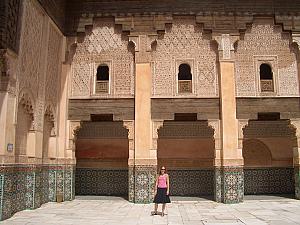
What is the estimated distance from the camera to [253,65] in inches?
451

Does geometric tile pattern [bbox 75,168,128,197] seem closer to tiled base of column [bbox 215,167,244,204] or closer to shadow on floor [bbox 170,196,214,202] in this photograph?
shadow on floor [bbox 170,196,214,202]

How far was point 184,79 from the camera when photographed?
1170 cm

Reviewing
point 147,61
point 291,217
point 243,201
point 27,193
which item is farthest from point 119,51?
point 291,217

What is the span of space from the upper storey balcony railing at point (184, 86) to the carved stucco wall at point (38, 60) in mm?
3753

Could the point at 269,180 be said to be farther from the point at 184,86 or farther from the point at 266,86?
the point at 184,86

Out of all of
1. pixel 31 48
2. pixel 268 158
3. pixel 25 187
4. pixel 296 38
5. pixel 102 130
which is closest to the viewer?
pixel 25 187

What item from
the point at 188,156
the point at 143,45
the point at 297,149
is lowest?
the point at 188,156

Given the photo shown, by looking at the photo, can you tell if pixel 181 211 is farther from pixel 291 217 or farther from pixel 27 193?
pixel 27 193

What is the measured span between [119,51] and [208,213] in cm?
571

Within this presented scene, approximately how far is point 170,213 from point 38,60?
17.1ft

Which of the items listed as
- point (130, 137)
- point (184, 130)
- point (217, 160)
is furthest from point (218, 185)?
point (130, 137)

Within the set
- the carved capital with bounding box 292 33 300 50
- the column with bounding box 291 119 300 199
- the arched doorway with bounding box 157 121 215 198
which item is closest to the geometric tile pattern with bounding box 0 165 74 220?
the arched doorway with bounding box 157 121 215 198

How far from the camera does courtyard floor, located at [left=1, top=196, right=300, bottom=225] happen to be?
757 centimetres

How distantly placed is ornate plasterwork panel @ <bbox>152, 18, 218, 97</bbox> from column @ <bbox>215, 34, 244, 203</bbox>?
0.34 metres
